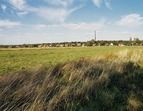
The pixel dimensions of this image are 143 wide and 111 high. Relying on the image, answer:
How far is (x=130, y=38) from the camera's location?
13750cm

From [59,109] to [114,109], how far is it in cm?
147

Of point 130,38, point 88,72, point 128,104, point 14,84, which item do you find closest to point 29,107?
point 14,84

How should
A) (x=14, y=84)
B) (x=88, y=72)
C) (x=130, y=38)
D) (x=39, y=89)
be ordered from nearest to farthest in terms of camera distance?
1. (x=39, y=89)
2. (x=14, y=84)
3. (x=88, y=72)
4. (x=130, y=38)

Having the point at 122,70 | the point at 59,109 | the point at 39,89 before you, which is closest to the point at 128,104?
the point at 59,109

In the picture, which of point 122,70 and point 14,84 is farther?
point 122,70

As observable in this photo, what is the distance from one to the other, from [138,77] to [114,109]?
3672 millimetres

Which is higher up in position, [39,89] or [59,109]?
[39,89]

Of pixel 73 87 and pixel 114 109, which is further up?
pixel 73 87

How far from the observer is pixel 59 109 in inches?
209

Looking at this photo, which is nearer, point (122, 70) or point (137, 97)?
point (137, 97)

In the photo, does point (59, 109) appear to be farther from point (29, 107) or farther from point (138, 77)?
point (138, 77)

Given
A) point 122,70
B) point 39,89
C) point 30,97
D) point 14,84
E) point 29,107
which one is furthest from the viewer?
point 122,70

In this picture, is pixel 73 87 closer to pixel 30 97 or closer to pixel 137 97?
pixel 30 97

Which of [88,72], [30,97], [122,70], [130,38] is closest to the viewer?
[30,97]
